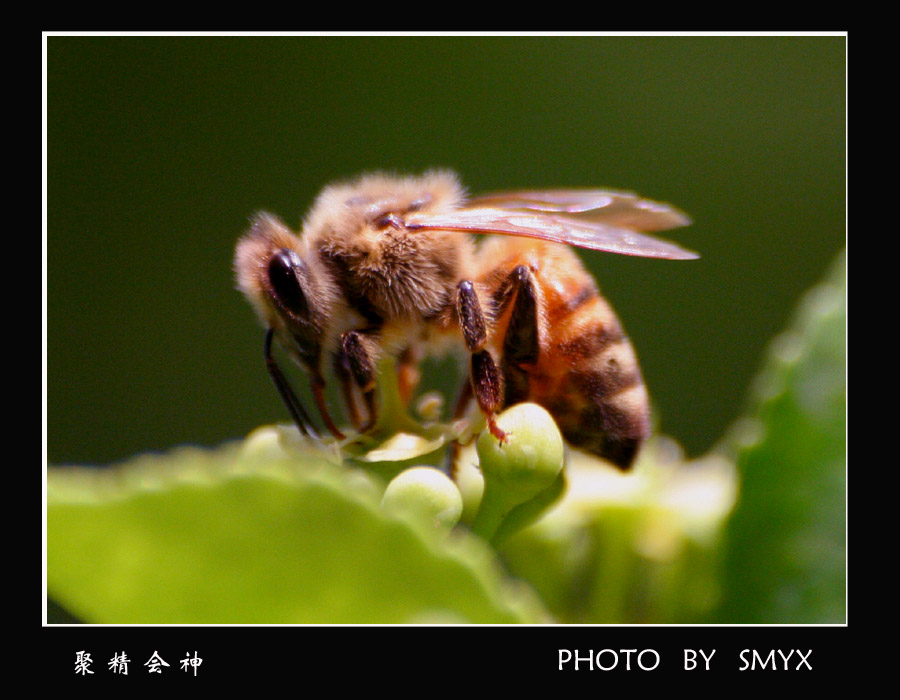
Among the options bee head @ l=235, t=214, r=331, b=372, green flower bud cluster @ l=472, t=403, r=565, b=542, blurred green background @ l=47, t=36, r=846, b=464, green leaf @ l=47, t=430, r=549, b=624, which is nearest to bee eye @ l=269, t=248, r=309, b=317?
bee head @ l=235, t=214, r=331, b=372

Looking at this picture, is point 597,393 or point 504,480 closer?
point 504,480

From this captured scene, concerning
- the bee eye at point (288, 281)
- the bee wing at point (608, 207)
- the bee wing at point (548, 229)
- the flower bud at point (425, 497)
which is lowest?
the flower bud at point (425, 497)

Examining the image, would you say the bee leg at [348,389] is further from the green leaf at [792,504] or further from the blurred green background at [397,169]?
the blurred green background at [397,169]

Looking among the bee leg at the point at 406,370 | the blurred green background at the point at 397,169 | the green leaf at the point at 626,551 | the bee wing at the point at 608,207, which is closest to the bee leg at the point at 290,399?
the bee leg at the point at 406,370

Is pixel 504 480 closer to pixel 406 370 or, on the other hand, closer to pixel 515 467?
pixel 515 467

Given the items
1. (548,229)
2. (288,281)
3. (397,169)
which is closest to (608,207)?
(548,229)

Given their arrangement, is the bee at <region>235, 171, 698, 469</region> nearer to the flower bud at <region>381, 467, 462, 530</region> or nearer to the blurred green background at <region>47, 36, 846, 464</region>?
the flower bud at <region>381, 467, 462, 530</region>
